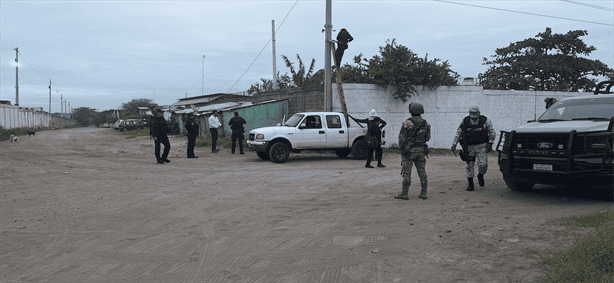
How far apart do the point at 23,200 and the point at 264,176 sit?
4.99 meters

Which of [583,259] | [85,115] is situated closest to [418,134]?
[583,259]

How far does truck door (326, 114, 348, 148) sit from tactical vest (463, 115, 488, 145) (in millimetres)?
6740

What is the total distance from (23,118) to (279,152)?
47322 millimetres

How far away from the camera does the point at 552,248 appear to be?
4441 millimetres

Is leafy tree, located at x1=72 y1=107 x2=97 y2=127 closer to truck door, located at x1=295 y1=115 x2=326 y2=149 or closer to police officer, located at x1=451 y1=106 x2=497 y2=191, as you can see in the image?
truck door, located at x1=295 y1=115 x2=326 y2=149

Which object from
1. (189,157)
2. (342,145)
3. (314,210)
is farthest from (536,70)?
(314,210)

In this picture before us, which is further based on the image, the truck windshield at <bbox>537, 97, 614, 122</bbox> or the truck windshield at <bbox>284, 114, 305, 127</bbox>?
the truck windshield at <bbox>284, 114, 305, 127</bbox>

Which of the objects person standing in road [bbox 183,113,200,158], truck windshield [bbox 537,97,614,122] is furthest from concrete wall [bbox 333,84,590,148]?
truck windshield [bbox 537,97,614,122]

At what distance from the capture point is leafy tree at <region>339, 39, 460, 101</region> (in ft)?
63.2

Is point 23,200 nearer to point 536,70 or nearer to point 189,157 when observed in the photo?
point 189,157

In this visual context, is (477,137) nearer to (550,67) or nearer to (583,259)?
(583,259)

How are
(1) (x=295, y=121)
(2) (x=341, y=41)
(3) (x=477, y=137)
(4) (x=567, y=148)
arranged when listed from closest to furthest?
1. (4) (x=567, y=148)
2. (3) (x=477, y=137)
3. (1) (x=295, y=121)
4. (2) (x=341, y=41)

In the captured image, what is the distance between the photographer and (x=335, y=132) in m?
14.5

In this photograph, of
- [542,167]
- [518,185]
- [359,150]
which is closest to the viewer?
[542,167]
